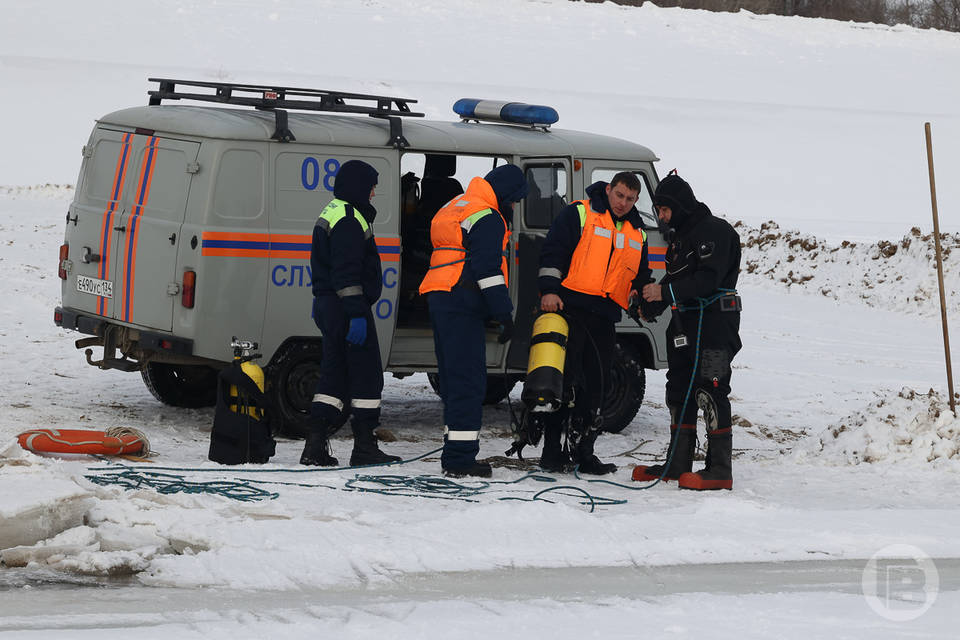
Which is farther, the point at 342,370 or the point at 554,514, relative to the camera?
the point at 342,370

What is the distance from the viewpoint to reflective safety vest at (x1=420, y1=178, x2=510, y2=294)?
7777mm

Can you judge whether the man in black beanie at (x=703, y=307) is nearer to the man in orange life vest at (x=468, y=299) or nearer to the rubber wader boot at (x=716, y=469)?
the rubber wader boot at (x=716, y=469)

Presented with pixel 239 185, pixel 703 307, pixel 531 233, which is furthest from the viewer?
pixel 531 233

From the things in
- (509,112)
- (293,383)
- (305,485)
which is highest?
(509,112)

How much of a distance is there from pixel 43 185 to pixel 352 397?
24859mm

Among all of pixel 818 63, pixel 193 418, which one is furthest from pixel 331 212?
pixel 818 63

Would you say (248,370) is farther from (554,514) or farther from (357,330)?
(554,514)

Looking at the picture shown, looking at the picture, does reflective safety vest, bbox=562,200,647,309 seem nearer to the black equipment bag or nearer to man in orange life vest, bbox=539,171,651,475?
man in orange life vest, bbox=539,171,651,475

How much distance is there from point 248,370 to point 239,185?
1.28 meters

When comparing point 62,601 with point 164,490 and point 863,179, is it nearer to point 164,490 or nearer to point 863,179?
point 164,490

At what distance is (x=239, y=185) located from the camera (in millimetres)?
8555

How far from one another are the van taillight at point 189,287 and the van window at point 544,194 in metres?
2.44

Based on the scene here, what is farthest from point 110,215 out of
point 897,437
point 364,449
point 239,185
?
point 897,437

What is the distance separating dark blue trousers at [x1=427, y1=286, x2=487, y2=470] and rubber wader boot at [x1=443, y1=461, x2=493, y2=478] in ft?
0.06
